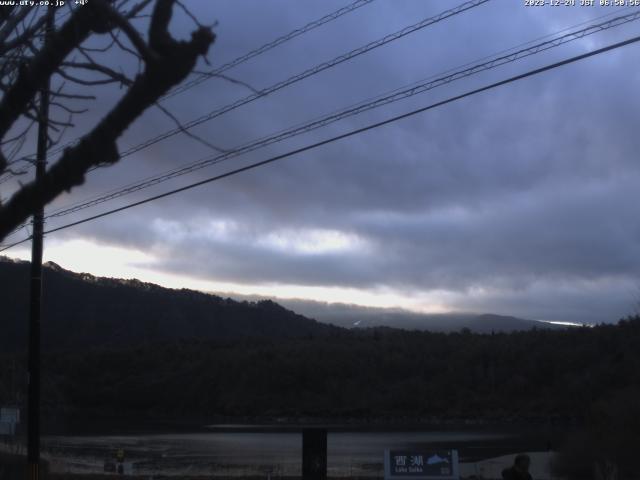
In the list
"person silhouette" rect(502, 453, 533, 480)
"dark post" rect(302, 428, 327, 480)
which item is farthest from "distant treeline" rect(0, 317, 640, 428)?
"person silhouette" rect(502, 453, 533, 480)

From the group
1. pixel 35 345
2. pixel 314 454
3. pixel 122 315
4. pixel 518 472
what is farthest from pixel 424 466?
pixel 122 315

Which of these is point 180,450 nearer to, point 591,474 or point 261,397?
point 591,474

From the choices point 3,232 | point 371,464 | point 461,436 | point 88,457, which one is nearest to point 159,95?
point 3,232

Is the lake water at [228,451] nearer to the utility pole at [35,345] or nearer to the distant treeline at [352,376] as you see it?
the utility pole at [35,345]

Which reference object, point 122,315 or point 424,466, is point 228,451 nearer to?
point 424,466

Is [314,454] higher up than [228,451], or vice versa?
[314,454]

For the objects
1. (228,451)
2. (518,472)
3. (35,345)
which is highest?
(35,345)

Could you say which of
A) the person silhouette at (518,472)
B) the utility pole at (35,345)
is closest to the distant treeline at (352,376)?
the utility pole at (35,345)
